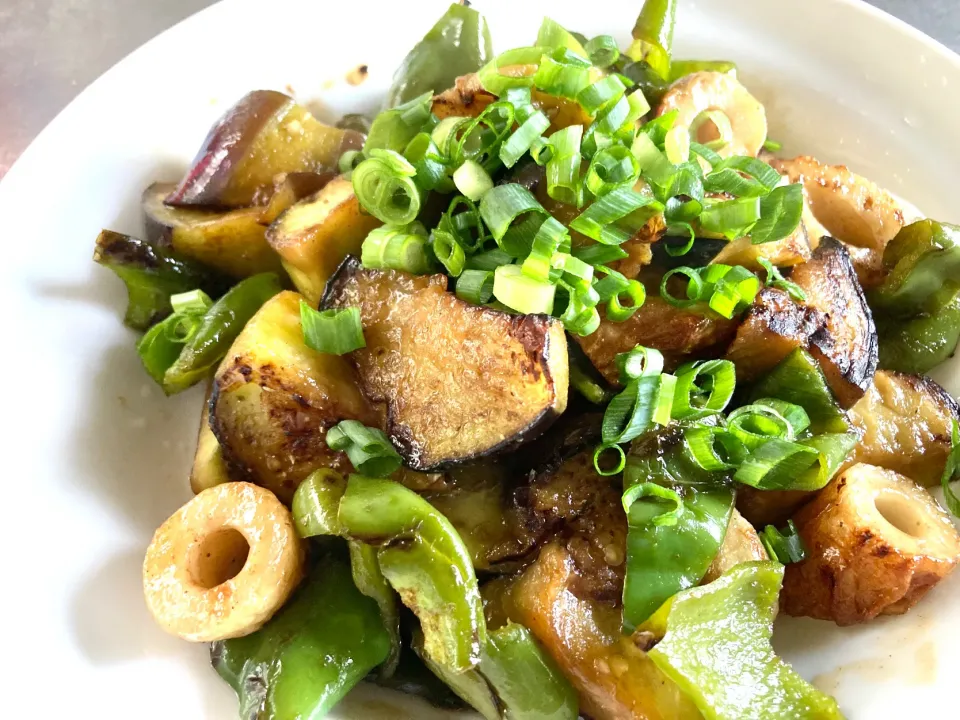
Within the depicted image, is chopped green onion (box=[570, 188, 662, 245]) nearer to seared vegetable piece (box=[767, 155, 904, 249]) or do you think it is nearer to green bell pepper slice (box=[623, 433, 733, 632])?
green bell pepper slice (box=[623, 433, 733, 632])

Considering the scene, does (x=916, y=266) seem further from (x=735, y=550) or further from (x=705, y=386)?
(x=735, y=550)

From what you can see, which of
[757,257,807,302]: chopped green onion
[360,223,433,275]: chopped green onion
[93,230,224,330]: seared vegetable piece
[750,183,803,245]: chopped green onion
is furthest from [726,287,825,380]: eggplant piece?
[93,230,224,330]: seared vegetable piece

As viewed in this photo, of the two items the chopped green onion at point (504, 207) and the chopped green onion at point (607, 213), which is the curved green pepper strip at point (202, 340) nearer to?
the chopped green onion at point (504, 207)

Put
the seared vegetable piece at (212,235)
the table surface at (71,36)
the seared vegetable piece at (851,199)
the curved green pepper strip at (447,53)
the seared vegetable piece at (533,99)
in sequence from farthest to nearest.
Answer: the table surface at (71,36), the curved green pepper strip at (447,53), the seared vegetable piece at (851,199), the seared vegetable piece at (212,235), the seared vegetable piece at (533,99)

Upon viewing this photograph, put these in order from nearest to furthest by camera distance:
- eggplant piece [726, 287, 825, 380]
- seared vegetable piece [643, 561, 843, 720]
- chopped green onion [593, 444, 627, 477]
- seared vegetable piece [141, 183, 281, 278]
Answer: seared vegetable piece [643, 561, 843, 720] → chopped green onion [593, 444, 627, 477] → eggplant piece [726, 287, 825, 380] → seared vegetable piece [141, 183, 281, 278]

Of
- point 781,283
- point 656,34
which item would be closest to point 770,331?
point 781,283

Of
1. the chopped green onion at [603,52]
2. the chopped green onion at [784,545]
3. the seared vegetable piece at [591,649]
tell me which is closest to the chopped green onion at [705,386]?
the chopped green onion at [784,545]
